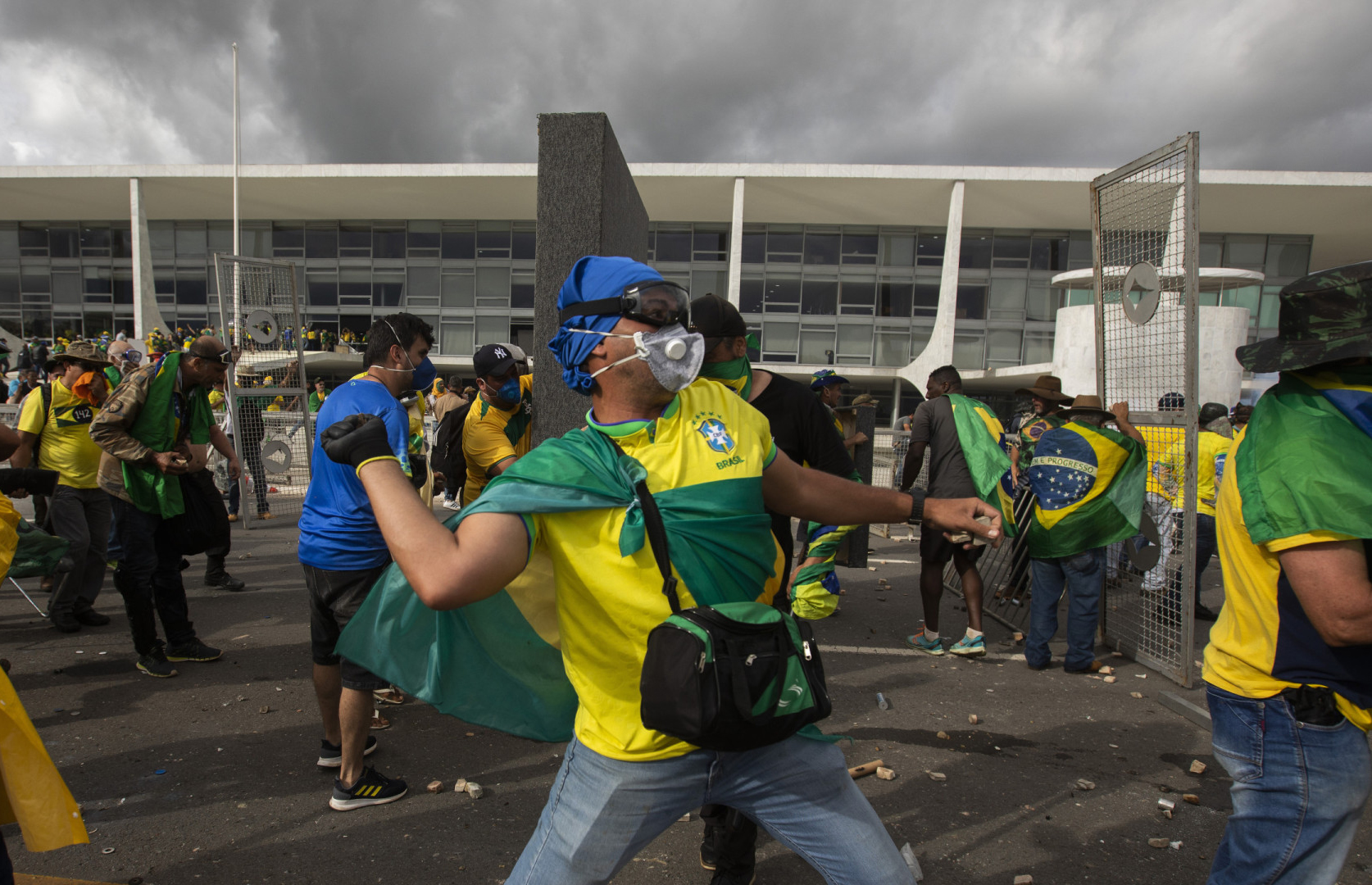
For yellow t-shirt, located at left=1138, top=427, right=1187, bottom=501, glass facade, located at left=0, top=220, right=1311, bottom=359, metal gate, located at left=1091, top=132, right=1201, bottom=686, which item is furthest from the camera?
glass facade, located at left=0, top=220, right=1311, bottom=359

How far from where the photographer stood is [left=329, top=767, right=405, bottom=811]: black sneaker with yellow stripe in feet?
10.6

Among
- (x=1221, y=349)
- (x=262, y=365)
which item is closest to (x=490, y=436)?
(x=262, y=365)

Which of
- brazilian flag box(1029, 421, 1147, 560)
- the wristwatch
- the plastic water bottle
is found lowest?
the plastic water bottle

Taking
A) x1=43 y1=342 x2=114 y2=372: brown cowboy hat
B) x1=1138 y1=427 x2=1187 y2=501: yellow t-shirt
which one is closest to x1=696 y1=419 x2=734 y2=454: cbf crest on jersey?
x1=1138 y1=427 x2=1187 y2=501: yellow t-shirt

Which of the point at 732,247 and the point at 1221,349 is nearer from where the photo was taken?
the point at 1221,349

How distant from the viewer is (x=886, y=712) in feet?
14.7

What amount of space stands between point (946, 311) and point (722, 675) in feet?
99.9

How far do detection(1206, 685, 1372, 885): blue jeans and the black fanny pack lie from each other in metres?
1.24

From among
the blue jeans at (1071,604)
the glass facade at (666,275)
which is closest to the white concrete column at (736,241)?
the glass facade at (666,275)

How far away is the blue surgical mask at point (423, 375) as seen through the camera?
365 centimetres

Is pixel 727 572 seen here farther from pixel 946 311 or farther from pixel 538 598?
pixel 946 311

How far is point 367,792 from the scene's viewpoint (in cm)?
327

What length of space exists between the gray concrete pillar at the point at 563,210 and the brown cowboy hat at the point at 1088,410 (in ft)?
12.5

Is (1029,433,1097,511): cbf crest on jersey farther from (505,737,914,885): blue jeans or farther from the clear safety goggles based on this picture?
the clear safety goggles
